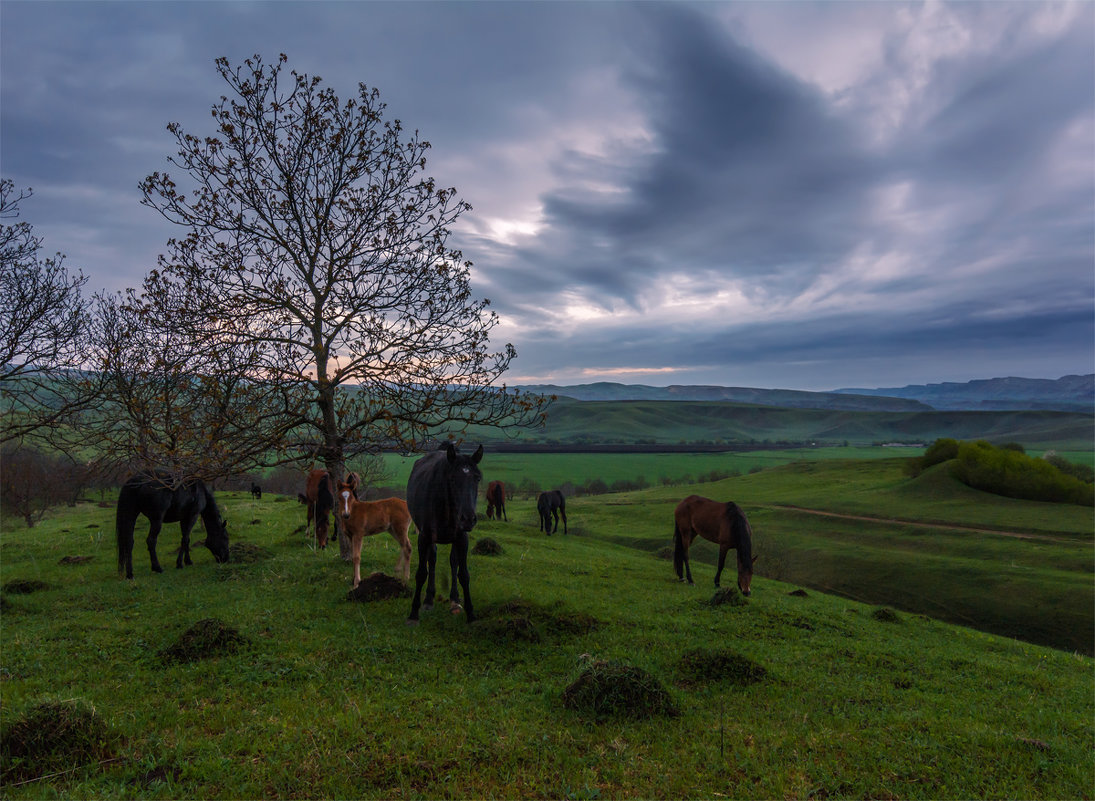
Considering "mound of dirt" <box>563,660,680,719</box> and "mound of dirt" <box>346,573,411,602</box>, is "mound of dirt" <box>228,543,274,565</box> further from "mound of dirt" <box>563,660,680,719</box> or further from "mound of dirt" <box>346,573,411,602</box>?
"mound of dirt" <box>563,660,680,719</box>

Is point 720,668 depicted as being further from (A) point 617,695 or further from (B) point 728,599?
(B) point 728,599

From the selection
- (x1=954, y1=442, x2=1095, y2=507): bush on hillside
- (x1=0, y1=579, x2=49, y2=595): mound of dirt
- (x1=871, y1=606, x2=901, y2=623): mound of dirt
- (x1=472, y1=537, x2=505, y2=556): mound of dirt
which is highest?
(x1=0, y1=579, x2=49, y2=595): mound of dirt

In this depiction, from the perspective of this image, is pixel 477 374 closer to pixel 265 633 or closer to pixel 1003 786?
pixel 265 633

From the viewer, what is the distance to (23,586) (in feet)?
42.2

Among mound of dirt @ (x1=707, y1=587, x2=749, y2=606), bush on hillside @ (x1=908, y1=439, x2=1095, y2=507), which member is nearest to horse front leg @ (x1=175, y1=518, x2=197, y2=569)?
mound of dirt @ (x1=707, y1=587, x2=749, y2=606)

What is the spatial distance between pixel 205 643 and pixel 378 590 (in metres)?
3.91

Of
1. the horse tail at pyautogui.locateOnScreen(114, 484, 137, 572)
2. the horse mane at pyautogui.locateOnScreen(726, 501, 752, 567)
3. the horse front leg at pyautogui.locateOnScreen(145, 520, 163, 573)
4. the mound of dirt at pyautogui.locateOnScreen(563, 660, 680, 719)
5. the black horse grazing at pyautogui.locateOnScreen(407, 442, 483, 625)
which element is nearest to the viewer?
the mound of dirt at pyautogui.locateOnScreen(563, 660, 680, 719)

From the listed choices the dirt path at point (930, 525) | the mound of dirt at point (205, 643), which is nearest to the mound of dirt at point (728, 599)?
the mound of dirt at point (205, 643)

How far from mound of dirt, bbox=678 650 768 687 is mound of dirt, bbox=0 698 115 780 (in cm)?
770

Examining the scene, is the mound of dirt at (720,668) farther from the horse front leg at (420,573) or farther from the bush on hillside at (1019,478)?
the bush on hillside at (1019,478)

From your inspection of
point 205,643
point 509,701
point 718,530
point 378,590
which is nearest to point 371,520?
point 378,590

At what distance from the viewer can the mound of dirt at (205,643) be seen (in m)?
7.98

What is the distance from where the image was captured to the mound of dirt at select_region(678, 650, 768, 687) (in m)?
8.09

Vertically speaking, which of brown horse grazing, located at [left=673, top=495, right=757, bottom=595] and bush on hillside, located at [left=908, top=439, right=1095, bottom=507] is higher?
brown horse grazing, located at [left=673, top=495, right=757, bottom=595]
